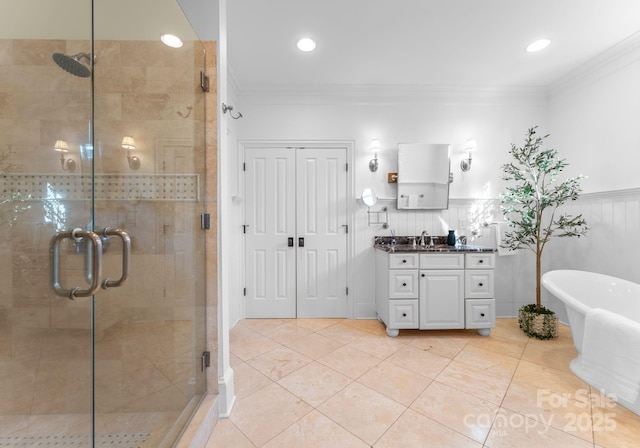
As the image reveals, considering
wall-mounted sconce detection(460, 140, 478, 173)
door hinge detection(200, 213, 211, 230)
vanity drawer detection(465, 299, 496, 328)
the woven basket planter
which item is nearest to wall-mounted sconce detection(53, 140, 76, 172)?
door hinge detection(200, 213, 211, 230)

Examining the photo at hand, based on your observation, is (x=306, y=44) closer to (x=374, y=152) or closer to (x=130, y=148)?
(x=374, y=152)

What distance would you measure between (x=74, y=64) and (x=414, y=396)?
2.51m

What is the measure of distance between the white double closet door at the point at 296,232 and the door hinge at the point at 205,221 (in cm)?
147

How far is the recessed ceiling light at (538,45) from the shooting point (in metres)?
2.26

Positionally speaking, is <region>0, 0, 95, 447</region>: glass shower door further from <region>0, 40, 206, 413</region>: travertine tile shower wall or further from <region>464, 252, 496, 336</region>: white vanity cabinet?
<region>464, 252, 496, 336</region>: white vanity cabinet

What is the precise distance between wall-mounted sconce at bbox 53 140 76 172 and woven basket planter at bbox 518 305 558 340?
12.0ft

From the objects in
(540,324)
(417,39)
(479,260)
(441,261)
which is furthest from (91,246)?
(540,324)

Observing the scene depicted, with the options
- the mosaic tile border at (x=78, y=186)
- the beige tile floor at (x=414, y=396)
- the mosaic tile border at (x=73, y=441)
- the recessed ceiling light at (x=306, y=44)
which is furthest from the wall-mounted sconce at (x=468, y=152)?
the mosaic tile border at (x=73, y=441)

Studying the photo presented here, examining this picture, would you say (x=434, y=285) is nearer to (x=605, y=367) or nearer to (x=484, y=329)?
(x=484, y=329)

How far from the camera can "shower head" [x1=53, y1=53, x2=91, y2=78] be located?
1.01m

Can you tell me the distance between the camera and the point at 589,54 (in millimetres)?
2449

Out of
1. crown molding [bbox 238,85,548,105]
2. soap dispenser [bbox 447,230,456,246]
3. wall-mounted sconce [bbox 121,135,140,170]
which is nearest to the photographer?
wall-mounted sconce [bbox 121,135,140,170]

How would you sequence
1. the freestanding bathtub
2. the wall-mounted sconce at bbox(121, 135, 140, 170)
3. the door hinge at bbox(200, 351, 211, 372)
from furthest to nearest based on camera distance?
the freestanding bathtub < the door hinge at bbox(200, 351, 211, 372) < the wall-mounted sconce at bbox(121, 135, 140, 170)

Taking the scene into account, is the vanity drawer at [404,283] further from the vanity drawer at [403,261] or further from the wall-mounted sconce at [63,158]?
the wall-mounted sconce at [63,158]
